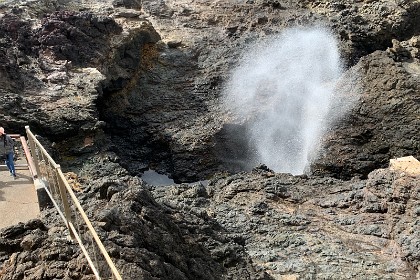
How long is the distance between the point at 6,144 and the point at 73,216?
12.6ft

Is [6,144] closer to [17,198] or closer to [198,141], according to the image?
[17,198]

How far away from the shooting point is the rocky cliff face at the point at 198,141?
6.70 m

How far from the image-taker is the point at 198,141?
1548 cm

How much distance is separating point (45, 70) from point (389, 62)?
10725 millimetres

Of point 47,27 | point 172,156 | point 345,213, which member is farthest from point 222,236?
point 47,27

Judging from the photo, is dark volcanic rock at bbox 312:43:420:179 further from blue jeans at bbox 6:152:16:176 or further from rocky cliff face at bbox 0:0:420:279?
blue jeans at bbox 6:152:16:176

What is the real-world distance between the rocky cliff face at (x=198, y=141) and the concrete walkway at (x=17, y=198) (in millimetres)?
662

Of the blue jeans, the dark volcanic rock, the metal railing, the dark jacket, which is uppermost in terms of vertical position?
the dark volcanic rock

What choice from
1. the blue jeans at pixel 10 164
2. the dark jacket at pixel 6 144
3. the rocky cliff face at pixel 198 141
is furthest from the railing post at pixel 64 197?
the dark jacket at pixel 6 144

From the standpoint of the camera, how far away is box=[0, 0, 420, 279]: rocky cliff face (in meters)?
6.70

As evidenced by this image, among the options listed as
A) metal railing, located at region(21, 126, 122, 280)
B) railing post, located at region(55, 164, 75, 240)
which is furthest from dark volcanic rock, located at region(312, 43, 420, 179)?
railing post, located at region(55, 164, 75, 240)

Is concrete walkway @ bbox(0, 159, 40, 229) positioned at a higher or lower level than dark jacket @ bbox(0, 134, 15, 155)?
lower

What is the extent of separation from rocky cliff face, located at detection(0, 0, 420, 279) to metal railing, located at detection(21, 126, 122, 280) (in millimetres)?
324

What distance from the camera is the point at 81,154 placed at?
12.4m
